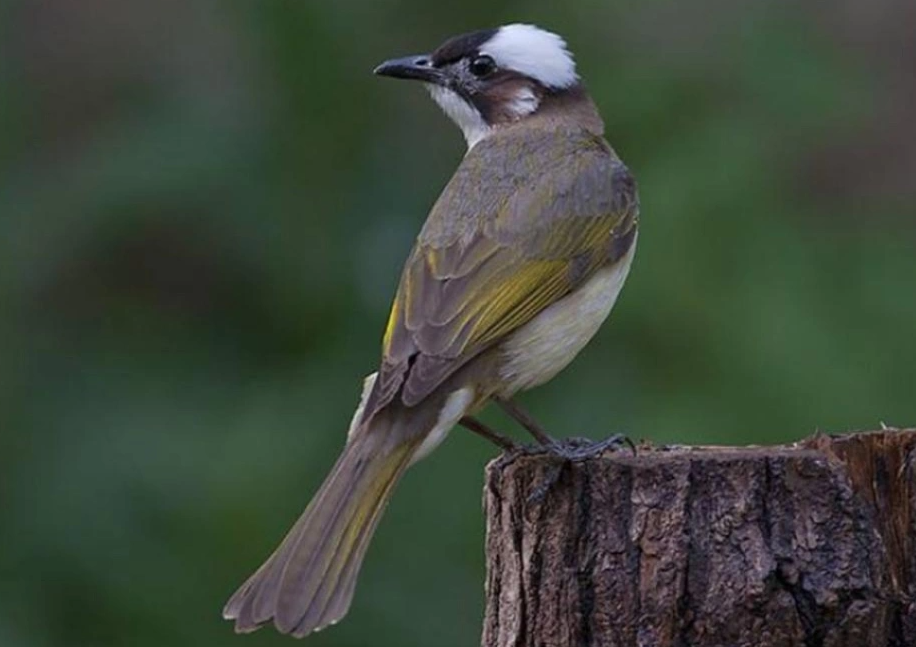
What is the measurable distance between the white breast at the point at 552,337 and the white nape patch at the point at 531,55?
0.88 meters

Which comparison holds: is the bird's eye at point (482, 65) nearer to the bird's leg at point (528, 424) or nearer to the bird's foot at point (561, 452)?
the bird's leg at point (528, 424)

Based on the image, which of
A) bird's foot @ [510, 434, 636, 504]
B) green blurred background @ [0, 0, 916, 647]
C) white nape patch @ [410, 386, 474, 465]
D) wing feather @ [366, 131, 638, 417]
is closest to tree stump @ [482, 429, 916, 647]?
bird's foot @ [510, 434, 636, 504]

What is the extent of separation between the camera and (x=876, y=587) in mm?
5152

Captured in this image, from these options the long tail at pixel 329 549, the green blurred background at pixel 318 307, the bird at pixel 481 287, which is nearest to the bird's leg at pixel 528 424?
the bird at pixel 481 287

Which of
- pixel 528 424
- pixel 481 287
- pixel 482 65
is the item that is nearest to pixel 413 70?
pixel 482 65

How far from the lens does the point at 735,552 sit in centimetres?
514

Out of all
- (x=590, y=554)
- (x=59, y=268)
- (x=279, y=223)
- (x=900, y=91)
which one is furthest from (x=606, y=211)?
(x=900, y=91)

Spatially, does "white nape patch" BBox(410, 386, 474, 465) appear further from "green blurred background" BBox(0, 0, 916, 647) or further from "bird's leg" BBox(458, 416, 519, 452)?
"green blurred background" BBox(0, 0, 916, 647)

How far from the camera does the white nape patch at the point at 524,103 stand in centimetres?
705

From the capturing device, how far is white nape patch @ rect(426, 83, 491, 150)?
709 cm

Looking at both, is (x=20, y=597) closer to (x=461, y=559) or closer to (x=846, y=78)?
(x=461, y=559)

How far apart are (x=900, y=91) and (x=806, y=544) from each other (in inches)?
288

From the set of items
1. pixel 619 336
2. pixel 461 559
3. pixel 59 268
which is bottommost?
pixel 461 559

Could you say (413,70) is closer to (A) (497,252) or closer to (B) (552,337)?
(A) (497,252)
